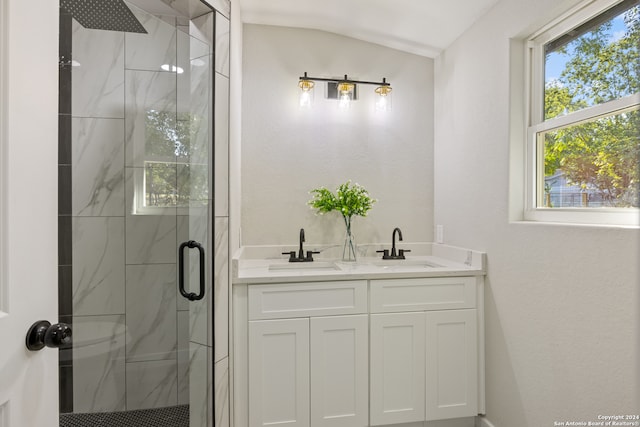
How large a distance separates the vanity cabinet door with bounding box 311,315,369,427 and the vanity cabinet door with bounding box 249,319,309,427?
5cm

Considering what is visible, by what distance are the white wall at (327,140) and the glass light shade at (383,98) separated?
9 centimetres

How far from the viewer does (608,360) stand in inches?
51.2

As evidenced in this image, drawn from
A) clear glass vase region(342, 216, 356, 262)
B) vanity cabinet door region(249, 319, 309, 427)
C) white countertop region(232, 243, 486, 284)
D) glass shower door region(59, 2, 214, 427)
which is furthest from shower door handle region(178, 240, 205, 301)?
clear glass vase region(342, 216, 356, 262)

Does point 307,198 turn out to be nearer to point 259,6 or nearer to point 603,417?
point 259,6

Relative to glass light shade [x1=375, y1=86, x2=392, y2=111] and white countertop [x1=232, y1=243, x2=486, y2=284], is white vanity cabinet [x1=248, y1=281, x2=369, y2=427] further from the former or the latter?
glass light shade [x1=375, y1=86, x2=392, y2=111]

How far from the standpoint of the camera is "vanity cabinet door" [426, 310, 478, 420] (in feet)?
6.33

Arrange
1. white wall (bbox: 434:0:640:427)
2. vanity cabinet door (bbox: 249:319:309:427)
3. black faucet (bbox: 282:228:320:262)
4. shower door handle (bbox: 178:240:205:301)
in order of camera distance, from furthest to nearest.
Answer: black faucet (bbox: 282:228:320:262), vanity cabinet door (bbox: 249:319:309:427), shower door handle (bbox: 178:240:205:301), white wall (bbox: 434:0:640:427)

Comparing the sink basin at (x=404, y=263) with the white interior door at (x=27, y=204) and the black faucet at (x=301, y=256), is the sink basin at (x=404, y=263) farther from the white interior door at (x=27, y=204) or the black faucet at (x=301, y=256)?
the white interior door at (x=27, y=204)

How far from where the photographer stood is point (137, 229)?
4.57 feet

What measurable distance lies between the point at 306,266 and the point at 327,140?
0.90 metres

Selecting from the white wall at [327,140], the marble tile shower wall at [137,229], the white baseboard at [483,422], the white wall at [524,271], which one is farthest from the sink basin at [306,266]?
the white baseboard at [483,422]

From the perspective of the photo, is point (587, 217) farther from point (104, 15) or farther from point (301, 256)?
point (104, 15)

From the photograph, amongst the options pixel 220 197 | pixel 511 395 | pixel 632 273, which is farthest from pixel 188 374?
pixel 632 273

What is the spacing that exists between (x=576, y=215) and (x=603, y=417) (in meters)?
0.79
